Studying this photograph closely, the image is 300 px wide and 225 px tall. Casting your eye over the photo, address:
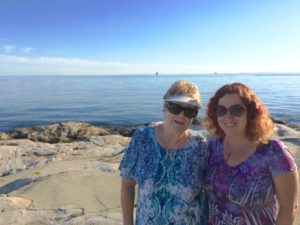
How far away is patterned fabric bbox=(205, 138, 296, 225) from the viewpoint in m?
2.85

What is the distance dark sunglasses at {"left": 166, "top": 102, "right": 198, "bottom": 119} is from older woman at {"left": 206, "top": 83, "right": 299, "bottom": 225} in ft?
0.76

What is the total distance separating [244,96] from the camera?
9.90 ft

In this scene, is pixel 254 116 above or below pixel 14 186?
above

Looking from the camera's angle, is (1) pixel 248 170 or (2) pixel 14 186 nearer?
(1) pixel 248 170

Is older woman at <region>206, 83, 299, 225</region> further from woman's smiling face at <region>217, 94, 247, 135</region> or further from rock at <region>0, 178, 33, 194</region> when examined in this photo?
rock at <region>0, 178, 33, 194</region>

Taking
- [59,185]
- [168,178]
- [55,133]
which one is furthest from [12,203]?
[55,133]

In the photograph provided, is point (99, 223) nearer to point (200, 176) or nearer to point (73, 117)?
point (200, 176)

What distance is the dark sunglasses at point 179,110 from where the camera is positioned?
309 centimetres

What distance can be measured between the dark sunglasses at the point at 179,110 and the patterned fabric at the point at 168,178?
0.23m

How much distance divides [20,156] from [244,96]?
10652 mm

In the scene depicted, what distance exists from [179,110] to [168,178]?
1.96 feet

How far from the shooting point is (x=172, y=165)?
3115 mm

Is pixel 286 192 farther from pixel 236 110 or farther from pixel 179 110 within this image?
pixel 179 110

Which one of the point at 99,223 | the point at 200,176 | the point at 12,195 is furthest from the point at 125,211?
the point at 12,195
